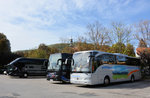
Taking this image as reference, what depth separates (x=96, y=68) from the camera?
44.6 ft

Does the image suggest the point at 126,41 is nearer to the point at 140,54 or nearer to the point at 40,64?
the point at 140,54

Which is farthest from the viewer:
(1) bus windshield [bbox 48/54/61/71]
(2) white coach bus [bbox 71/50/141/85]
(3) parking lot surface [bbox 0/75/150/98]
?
(1) bus windshield [bbox 48/54/61/71]

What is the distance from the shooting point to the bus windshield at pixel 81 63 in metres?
13.3

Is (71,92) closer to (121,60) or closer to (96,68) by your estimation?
(96,68)

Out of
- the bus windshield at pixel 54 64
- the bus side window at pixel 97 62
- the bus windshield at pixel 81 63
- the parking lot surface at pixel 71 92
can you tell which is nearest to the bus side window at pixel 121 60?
the bus side window at pixel 97 62

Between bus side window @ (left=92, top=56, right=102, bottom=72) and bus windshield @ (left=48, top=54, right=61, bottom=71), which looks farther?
bus windshield @ (left=48, top=54, right=61, bottom=71)

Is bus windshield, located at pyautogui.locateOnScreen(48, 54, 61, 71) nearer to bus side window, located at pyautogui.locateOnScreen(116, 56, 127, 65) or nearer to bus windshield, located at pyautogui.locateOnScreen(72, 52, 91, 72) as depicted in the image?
bus windshield, located at pyautogui.locateOnScreen(72, 52, 91, 72)

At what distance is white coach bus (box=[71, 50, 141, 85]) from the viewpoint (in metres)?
13.2

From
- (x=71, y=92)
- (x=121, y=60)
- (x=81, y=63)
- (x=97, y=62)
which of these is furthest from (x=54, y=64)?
(x=121, y=60)

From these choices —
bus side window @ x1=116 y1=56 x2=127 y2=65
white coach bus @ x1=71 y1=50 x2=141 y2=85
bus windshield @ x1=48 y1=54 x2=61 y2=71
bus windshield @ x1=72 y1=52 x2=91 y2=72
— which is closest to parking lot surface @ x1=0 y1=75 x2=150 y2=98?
white coach bus @ x1=71 y1=50 x2=141 y2=85

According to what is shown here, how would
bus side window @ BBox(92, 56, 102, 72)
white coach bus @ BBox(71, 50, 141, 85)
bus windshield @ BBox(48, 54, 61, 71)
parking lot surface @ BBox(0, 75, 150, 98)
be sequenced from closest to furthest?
parking lot surface @ BBox(0, 75, 150, 98), white coach bus @ BBox(71, 50, 141, 85), bus side window @ BBox(92, 56, 102, 72), bus windshield @ BBox(48, 54, 61, 71)

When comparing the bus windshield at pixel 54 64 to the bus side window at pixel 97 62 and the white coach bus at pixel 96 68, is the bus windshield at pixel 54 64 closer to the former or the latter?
the white coach bus at pixel 96 68

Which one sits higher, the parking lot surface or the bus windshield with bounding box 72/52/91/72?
the bus windshield with bounding box 72/52/91/72

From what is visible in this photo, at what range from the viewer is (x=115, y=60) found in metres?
16.3
